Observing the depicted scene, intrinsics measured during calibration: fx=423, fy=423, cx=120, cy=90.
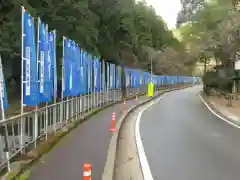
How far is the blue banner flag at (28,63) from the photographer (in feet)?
30.7

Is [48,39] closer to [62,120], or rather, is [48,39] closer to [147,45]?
[62,120]

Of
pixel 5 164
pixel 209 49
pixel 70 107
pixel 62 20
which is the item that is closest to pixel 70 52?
pixel 70 107

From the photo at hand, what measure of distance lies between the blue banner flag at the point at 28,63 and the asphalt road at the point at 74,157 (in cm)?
147

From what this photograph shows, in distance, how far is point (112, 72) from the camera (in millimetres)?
35500

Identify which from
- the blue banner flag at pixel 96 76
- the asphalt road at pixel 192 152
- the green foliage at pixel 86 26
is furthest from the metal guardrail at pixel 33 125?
the green foliage at pixel 86 26

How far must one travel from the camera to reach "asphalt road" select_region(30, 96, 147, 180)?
8070mm

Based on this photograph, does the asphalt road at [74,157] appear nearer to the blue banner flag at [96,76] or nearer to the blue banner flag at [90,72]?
the blue banner flag at [90,72]

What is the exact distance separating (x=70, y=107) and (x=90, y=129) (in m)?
1.52

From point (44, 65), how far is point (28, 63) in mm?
2087

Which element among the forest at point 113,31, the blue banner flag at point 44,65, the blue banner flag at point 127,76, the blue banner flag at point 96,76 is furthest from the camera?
the blue banner flag at point 127,76

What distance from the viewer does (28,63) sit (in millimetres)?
9469

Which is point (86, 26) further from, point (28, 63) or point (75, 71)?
point (28, 63)

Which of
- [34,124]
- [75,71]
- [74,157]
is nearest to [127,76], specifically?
[75,71]

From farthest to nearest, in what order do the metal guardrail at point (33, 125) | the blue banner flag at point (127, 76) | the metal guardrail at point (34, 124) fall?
the blue banner flag at point (127, 76) < the metal guardrail at point (34, 124) < the metal guardrail at point (33, 125)
